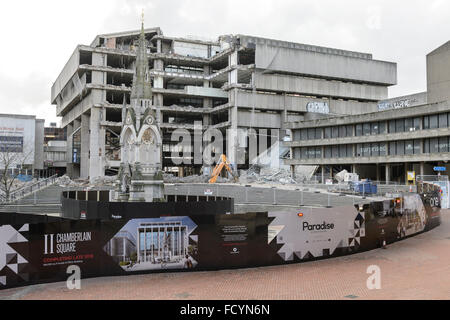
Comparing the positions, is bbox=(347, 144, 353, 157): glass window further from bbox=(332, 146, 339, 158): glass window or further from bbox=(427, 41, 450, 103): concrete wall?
bbox=(427, 41, 450, 103): concrete wall

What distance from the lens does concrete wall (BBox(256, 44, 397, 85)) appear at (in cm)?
8881

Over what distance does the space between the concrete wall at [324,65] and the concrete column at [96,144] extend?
112 ft

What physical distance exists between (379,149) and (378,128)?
11.1 feet

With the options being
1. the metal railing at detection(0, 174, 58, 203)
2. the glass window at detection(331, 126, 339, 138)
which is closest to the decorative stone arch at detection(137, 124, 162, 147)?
the metal railing at detection(0, 174, 58, 203)

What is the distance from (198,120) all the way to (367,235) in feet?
275

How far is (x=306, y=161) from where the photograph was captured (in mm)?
78750

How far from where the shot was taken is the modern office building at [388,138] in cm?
5928

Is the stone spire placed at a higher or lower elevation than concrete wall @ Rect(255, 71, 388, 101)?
lower

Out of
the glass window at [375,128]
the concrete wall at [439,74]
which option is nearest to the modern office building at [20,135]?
the glass window at [375,128]

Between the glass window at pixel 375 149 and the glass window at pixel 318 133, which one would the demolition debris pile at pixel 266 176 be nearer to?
the glass window at pixel 318 133

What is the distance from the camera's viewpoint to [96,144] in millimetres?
86875

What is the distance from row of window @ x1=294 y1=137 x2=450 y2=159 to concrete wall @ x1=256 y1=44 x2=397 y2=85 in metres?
20.4

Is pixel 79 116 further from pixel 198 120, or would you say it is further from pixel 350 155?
pixel 350 155

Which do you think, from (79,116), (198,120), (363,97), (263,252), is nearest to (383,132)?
(363,97)
